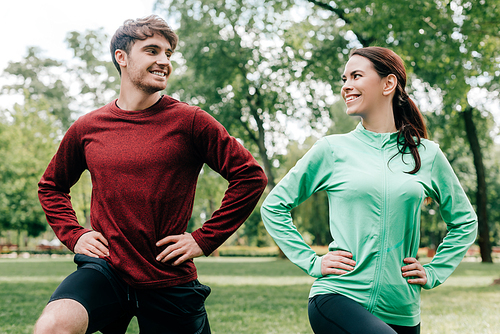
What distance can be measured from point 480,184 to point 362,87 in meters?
30.2

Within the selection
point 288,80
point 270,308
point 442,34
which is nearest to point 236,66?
Answer: point 288,80

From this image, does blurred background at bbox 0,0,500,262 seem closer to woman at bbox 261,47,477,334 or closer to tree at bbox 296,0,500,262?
tree at bbox 296,0,500,262

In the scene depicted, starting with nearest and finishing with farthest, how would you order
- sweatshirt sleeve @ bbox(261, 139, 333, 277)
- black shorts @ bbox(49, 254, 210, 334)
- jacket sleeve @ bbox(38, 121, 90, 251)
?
black shorts @ bbox(49, 254, 210, 334), sweatshirt sleeve @ bbox(261, 139, 333, 277), jacket sleeve @ bbox(38, 121, 90, 251)

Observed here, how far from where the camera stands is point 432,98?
22203 mm

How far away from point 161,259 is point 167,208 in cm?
29

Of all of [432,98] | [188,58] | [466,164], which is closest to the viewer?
[432,98]

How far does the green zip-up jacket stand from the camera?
2.55 m

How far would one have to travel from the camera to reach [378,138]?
2885 millimetres

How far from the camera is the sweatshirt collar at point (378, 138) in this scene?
2.86 meters

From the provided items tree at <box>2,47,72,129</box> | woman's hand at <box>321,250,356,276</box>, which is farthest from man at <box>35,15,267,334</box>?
tree at <box>2,47,72,129</box>

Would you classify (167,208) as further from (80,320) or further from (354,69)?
(354,69)

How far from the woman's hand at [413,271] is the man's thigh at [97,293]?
1.54 m

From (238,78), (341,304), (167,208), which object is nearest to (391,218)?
(341,304)

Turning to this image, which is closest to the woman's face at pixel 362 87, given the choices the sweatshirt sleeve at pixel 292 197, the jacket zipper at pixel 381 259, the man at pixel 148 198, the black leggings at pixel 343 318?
the sweatshirt sleeve at pixel 292 197
